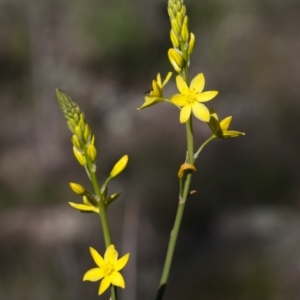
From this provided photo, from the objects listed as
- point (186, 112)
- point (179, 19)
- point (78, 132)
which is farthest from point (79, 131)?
point (179, 19)

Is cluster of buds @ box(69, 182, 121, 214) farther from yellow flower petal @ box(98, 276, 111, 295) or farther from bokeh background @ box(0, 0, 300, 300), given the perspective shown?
bokeh background @ box(0, 0, 300, 300)

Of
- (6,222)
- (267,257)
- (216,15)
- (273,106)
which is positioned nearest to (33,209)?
(6,222)

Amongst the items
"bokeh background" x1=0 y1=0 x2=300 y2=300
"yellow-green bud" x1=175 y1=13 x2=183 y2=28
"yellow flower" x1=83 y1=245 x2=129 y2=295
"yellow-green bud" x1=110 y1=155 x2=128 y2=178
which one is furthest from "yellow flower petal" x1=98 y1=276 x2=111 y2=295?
"bokeh background" x1=0 y1=0 x2=300 y2=300

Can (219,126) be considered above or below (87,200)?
above

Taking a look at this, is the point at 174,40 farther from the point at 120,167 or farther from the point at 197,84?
the point at 120,167

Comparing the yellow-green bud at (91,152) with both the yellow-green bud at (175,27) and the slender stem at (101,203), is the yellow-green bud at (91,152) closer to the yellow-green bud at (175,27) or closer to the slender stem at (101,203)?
the slender stem at (101,203)
